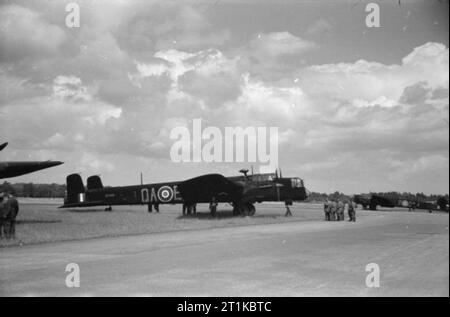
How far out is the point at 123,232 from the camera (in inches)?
683

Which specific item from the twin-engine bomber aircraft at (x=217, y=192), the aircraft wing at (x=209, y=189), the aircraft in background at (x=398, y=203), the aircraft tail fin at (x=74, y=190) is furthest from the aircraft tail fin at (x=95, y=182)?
the aircraft in background at (x=398, y=203)

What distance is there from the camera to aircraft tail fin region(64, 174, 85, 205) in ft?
112

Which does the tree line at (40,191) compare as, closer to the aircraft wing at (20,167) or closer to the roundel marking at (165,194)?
the roundel marking at (165,194)

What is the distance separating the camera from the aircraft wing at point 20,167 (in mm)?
19516

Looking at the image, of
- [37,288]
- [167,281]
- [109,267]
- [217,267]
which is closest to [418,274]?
[217,267]

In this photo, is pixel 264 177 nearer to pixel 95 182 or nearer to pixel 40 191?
pixel 95 182

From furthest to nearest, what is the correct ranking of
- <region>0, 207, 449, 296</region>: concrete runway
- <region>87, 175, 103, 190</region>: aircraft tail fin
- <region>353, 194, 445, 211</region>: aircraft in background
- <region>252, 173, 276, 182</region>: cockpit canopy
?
1. <region>353, 194, 445, 211</region>: aircraft in background
2. <region>87, 175, 103, 190</region>: aircraft tail fin
3. <region>252, 173, 276, 182</region>: cockpit canopy
4. <region>0, 207, 449, 296</region>: concrete runway

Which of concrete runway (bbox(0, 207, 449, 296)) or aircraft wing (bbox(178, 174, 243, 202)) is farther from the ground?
aircraft wing (bbox(178, 174, 243, 202))

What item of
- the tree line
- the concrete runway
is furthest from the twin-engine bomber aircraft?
the tree line

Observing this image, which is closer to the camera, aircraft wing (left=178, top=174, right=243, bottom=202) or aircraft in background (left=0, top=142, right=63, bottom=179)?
aircraft in background (left=0, top=142, right=63, bottom=179)

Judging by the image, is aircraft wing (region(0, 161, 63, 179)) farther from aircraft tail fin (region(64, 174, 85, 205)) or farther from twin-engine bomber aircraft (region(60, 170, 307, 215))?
aircraft tail fin (region(64, 174, 85, 205))

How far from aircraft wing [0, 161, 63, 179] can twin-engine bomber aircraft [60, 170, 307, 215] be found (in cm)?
908

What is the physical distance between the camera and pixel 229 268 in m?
8.68

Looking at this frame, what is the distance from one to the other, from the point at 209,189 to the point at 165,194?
4928 mm
